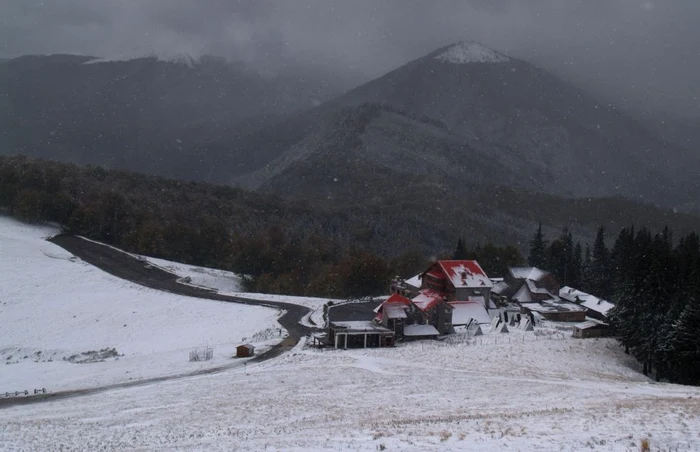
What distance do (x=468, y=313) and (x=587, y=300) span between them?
18.4 meters

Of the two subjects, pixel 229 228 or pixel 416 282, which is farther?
pixel 229 228

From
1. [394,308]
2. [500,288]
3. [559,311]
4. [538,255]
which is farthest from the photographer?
[538,255]

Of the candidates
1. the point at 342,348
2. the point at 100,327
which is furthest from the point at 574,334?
the point at 100,327

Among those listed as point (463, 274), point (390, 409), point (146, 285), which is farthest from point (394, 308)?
point (146, 285)

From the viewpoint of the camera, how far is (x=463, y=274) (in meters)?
56.6

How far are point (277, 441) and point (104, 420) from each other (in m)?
9.94

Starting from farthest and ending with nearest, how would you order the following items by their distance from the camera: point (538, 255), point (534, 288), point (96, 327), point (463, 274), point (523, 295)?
point (538, 255), point (534, 288), point (523, 295), point (463, 274), point (96, 327)

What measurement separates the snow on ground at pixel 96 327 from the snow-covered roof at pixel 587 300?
33222 mm

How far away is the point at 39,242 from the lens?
7681cm

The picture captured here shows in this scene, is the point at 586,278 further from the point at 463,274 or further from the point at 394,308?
the point at 394,308

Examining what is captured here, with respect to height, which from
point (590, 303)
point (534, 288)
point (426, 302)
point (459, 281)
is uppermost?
point (459, 281)

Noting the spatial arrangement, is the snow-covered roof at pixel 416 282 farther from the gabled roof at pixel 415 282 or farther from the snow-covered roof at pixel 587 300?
the snow-covered roof at pixel 587 300

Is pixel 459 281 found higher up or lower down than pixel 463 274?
lower down

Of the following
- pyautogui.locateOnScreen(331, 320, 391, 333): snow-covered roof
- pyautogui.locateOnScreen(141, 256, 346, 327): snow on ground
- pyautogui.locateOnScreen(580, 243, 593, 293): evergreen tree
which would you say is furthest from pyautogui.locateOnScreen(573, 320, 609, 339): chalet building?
pyautogui.locateOnScreen(580, 243, 593, 293): evergreen tree
